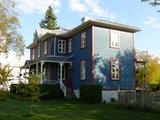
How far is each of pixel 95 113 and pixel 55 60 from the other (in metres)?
14.4

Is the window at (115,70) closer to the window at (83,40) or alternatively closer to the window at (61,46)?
the window at (83,40)

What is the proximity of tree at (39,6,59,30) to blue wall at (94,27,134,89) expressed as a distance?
4049 cm

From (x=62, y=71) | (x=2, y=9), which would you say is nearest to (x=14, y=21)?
(x=2, y=9)

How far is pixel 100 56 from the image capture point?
28531 millimetres

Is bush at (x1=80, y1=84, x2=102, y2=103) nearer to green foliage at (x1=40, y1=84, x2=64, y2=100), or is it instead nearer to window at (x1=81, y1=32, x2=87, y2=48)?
green foliage at (x1=40, y1=84, x2=64, y2=100)

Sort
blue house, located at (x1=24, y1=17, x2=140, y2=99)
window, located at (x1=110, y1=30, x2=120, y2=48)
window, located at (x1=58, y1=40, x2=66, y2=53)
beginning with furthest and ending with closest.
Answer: window, located at (x1=58, y1=40, x2=66, y2=53), window, located at (x1=110, y1=30, x2=120, y2=48), blue house, located at (x1=24, y1=17, x2=140, y2=99)

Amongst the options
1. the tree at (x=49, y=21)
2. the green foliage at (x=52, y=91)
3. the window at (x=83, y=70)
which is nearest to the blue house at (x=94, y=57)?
the window at (x=83, y=70)

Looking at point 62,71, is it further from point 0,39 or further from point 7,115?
point 7,115

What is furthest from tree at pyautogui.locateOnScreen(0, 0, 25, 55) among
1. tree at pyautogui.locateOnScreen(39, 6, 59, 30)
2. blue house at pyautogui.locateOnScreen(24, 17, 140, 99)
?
tree at pyautogui.locateOnScreen(39, 6, 59, 30)

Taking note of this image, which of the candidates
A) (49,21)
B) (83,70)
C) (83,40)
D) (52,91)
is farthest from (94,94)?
(49,21)

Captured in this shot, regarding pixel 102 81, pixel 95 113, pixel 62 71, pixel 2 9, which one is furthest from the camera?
pixel 62 71

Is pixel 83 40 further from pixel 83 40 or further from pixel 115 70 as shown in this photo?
pixel 115 70

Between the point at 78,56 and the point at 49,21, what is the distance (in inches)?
1609

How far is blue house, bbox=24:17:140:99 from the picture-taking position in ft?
92.9
